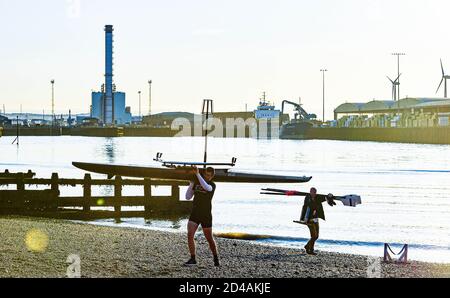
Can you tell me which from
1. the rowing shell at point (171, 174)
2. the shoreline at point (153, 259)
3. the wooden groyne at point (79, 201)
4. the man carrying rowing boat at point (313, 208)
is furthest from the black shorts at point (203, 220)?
the rowing shell at point (171, 174)

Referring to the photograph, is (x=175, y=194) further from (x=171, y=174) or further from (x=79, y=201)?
(x=171, y=174)

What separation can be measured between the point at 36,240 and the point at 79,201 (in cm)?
960

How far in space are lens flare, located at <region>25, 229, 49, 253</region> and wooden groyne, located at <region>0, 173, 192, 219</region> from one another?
674 cm

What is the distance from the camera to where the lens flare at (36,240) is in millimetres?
19938

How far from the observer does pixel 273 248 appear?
2322cm

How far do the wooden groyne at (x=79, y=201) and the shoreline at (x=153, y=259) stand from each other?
5.49 metres

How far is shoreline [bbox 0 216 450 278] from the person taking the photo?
1670cm

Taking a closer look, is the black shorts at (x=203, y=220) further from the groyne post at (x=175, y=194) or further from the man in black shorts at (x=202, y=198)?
the groyne post at (x=175, y=194)

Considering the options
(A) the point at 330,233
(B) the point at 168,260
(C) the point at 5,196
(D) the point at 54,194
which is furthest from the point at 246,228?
(B) the point at 168,260

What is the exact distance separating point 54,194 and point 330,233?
12.4 m

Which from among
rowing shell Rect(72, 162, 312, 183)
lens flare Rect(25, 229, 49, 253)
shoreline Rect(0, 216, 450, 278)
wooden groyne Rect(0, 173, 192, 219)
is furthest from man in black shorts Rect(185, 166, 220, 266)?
rowing shell Rect(72, 162, 312, 183)

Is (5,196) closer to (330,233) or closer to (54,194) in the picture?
(54,194)

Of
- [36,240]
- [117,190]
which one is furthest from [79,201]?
[36,240]

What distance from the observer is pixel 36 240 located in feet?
70.6
